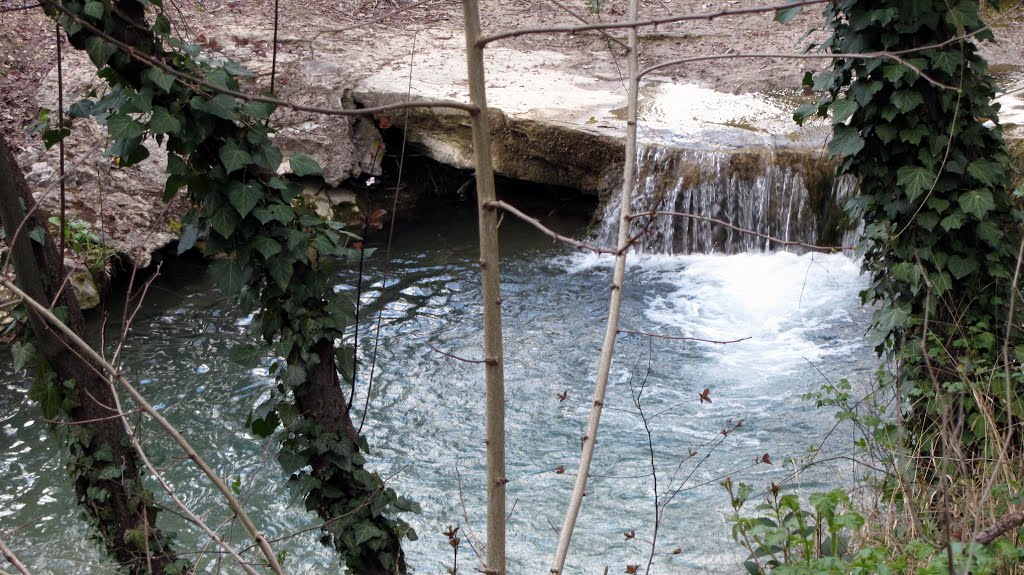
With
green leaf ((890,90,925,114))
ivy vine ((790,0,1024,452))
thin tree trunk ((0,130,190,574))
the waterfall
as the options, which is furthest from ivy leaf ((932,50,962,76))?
the waterfall

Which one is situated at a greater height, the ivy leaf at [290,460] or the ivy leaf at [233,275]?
the ivy leaf at [233,275]

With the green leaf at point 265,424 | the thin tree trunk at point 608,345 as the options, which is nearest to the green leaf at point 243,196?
the green leaf at point 265,424

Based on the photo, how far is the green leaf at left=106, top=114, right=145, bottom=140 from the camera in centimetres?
270

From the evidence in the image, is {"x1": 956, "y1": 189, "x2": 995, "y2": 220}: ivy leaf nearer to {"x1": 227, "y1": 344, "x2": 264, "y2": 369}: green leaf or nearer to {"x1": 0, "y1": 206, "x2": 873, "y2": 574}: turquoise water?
{"x1": 0, "y1": 206, "x2": 873, "y2": 574}: turquoise water

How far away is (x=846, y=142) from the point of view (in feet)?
11.8

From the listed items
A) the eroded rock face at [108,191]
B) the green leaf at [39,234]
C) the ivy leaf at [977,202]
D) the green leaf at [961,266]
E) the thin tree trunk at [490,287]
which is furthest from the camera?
the eroded rock face at [108,191]

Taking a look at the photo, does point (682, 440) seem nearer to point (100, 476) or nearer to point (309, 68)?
point (100, 476)

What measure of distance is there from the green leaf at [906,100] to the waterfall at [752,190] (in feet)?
12.8

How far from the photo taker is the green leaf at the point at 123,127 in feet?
8.87

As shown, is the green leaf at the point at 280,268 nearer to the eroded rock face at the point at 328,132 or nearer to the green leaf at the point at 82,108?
the green leaf at the point at 82,108

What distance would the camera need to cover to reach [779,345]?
6.13 meters

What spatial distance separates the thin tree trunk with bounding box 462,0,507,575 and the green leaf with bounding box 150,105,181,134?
1.53 m

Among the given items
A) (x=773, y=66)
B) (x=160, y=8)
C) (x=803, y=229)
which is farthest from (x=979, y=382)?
(x=773, y=66)

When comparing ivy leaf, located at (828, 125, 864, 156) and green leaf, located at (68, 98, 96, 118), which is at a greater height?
green leaf, located at (68, 98, 96, 118)
